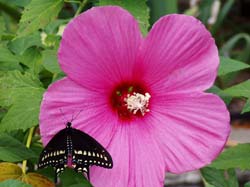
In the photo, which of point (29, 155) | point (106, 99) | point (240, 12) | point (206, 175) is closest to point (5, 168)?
point (29, 155)

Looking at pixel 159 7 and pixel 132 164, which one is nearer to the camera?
pixel 132 164

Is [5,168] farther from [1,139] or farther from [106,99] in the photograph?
[106,99]

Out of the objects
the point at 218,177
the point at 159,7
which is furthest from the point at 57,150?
the point at 159,7

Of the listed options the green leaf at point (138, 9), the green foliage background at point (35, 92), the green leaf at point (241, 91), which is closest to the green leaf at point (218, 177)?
the green foliage background at point (35, 92)

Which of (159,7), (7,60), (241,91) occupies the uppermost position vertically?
(159,7)

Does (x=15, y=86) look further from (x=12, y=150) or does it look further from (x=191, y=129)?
(x=191, y=129)

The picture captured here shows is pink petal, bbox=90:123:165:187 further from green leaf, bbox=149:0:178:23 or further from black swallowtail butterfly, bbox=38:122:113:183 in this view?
green leaf, bbox=149:0:178:23

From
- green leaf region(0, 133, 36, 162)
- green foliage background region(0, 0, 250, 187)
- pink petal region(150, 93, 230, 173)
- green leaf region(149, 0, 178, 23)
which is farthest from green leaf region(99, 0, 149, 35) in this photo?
green leaf region(149, 0, 178, 23)
